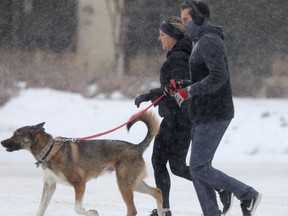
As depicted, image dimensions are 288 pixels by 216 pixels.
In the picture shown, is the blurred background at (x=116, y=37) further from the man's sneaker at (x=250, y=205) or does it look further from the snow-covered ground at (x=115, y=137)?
the man's sneaker at (x=250, y=205)

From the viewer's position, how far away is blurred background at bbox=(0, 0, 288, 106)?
60.8ft

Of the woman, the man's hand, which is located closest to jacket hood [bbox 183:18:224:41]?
the man's hand

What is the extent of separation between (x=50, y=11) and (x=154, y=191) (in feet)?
45.3

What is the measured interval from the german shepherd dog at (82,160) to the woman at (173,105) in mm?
185

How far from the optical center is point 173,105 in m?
6.26

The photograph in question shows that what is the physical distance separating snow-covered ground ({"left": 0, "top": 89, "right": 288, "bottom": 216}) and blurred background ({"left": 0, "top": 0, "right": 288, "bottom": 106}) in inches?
67.7

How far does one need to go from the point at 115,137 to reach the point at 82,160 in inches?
252

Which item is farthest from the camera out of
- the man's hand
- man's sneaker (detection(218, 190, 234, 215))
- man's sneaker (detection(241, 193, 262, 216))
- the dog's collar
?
the dog's collar

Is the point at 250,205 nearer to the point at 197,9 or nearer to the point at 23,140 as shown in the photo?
the point at 197,9

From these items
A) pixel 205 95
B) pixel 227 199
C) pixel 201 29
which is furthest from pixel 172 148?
pixel 201 29

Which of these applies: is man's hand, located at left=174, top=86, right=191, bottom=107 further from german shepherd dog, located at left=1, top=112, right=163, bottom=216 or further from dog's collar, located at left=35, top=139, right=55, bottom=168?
dog's collar, located at left=35, top=139, right=55, bottom=168

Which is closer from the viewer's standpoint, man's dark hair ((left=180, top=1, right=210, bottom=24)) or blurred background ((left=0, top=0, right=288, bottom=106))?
man's dark hair ((left=180, top=1, right=210, bottom=24))

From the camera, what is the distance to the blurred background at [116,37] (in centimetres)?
1853

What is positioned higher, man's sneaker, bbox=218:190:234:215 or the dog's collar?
the dog's collar
